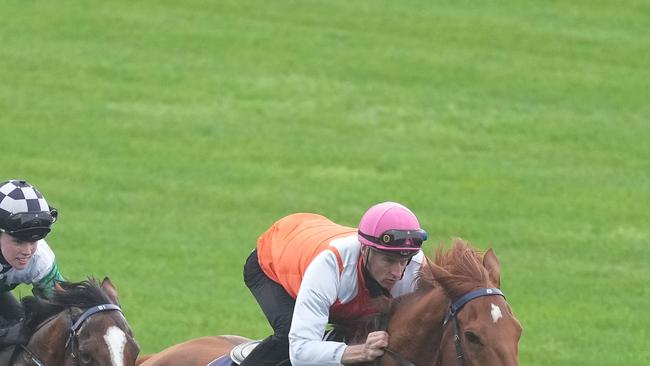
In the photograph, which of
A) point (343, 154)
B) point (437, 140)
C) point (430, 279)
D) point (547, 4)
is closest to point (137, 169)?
point (343, 154)

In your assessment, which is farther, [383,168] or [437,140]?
[437,140]

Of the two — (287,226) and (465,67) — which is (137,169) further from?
(287,226)

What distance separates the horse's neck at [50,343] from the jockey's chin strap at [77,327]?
7 centimetres

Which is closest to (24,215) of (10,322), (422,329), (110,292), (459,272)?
(110,292)

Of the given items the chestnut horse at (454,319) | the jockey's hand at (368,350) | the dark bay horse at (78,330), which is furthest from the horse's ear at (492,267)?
the dark bay horse at (78,330)

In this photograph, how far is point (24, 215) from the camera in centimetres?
719

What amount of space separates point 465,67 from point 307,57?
111 inches

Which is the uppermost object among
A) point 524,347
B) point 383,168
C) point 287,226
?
point 287,226

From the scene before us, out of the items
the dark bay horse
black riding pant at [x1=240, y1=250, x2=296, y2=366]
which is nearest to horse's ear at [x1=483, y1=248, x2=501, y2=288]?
black riding pant at [x1=240, y1=250, x2=296, y2=366]

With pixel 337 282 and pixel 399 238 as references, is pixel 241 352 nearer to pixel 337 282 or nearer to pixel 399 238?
pixel 337 282

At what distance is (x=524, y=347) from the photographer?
14.4 meters

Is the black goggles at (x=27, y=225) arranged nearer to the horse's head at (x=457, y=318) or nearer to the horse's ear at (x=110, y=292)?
the horse's ear at (x=110, y=292)

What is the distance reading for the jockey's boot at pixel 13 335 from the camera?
292 inches

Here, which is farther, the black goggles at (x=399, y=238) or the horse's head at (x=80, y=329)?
the horse's head at (x=80, y=329)
